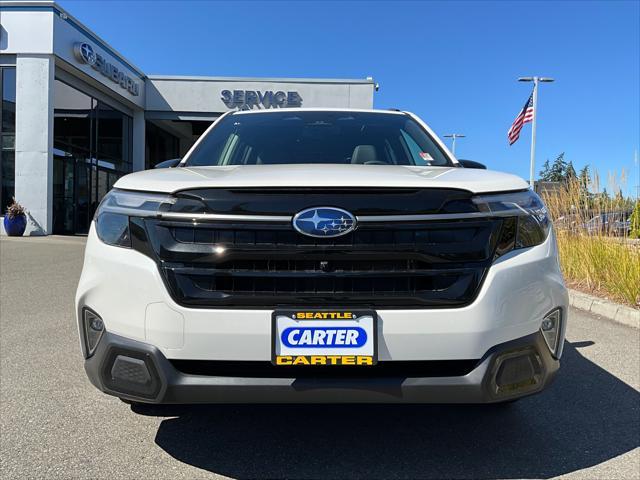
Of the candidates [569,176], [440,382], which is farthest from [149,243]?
[569,176]

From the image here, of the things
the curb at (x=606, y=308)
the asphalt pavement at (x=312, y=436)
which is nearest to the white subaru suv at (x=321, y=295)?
the asphalt pavement at (x=312, y=436)

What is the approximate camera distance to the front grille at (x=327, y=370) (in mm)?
1895

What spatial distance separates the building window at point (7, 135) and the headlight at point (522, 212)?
15915mm

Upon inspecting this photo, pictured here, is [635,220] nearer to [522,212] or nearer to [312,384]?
[522,212]

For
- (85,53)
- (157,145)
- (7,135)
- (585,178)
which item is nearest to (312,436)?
(585,178)

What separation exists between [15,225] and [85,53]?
5671mm

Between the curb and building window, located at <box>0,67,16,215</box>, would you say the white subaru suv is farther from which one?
building window, located at <box>0,67,16,215</box>

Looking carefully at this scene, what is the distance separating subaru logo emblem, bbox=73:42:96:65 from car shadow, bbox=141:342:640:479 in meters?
15.6

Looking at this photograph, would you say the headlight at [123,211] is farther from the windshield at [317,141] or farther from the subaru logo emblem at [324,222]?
the windshield at [317,141]

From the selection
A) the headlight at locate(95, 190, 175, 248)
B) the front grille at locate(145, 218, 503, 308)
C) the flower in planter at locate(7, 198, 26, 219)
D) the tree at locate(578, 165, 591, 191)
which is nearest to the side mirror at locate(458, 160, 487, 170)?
the front grille at locate(145, 218, 503, 308)

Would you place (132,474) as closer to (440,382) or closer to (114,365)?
(114,365)

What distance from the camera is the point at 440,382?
187 centimetres

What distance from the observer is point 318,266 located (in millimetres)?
1885

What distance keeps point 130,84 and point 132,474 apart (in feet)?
64.6
